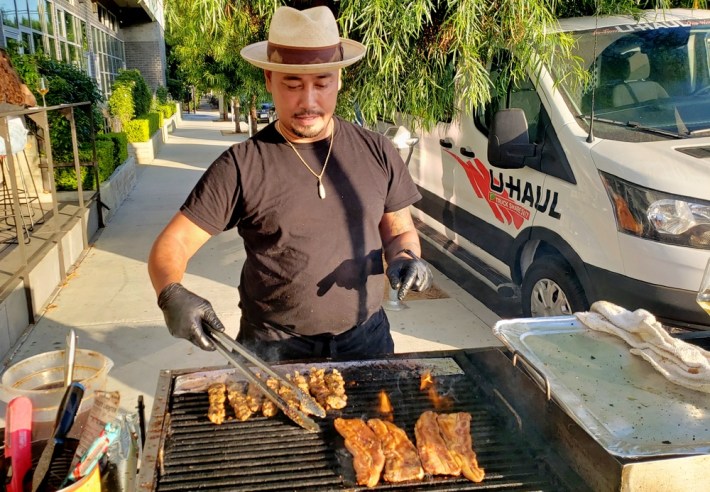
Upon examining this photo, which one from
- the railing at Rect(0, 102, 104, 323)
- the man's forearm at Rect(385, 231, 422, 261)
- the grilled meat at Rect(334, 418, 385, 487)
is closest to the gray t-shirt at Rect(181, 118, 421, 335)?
the man's forearm at Rect(385, 231, 422, 261)

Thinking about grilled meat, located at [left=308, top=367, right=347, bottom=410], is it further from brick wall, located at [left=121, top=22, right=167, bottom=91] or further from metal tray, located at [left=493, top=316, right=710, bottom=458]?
brick wall, located at [left=121, top=22, right=167, bottom=91]

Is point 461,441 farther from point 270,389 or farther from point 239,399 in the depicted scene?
point 239,399

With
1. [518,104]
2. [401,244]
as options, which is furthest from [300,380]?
[518,104]

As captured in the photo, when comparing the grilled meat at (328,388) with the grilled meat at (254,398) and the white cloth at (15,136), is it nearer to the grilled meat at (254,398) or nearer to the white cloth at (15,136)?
the grilled meat at (254,398)

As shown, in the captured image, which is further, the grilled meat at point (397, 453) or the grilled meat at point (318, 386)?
the grilled meat at point (318, 386)

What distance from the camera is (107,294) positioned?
6.38m

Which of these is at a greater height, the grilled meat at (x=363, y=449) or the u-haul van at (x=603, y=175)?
the u-haul van at (x=603, y=175)

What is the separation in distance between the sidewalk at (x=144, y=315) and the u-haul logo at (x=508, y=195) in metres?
1.13

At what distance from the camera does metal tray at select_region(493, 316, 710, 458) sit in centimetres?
162

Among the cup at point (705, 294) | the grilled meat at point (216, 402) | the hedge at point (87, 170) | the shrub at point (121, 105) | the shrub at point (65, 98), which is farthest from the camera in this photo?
the shrub at point (121, 105)

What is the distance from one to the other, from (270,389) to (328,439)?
27cm

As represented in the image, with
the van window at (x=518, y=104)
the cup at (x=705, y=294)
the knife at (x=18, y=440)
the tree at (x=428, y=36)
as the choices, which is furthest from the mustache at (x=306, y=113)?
the van window at (x=518, y=104)

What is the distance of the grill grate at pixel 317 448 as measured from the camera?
1824 mm

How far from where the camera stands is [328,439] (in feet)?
6.71
